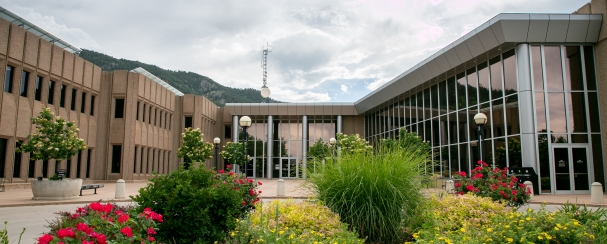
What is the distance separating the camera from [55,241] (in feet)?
11.9

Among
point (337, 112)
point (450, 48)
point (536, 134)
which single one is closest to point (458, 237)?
point (536, 134)

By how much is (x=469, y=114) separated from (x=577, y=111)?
17.2 feet

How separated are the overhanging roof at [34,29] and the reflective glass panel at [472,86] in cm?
2485

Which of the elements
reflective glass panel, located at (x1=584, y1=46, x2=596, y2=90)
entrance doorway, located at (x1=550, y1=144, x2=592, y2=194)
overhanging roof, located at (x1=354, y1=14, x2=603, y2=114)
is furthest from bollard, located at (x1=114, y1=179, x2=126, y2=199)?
reflective glass panel, located at (x1=584, y1=46, x2=596, y2=90)

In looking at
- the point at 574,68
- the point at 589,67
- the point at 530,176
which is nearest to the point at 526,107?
the point at 530,176

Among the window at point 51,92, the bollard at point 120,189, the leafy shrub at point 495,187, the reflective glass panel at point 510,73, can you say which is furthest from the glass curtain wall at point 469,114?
the window at point 51,92

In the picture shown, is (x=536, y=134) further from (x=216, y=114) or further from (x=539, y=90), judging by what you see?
(x=216, y=114)

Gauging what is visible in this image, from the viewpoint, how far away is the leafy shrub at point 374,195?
672 cm

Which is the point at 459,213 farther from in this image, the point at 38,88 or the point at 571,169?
the point at 38,88

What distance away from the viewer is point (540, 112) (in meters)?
20.7

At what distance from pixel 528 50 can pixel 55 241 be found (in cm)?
2173

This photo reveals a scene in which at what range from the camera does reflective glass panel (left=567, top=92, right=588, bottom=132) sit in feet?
68.2

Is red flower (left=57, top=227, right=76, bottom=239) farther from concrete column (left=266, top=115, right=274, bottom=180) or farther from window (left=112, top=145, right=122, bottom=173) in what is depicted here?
concrete column (left=266, top=115, right=274, bottom=180)

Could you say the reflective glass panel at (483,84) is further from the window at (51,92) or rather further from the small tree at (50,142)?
the window at (51,92)
